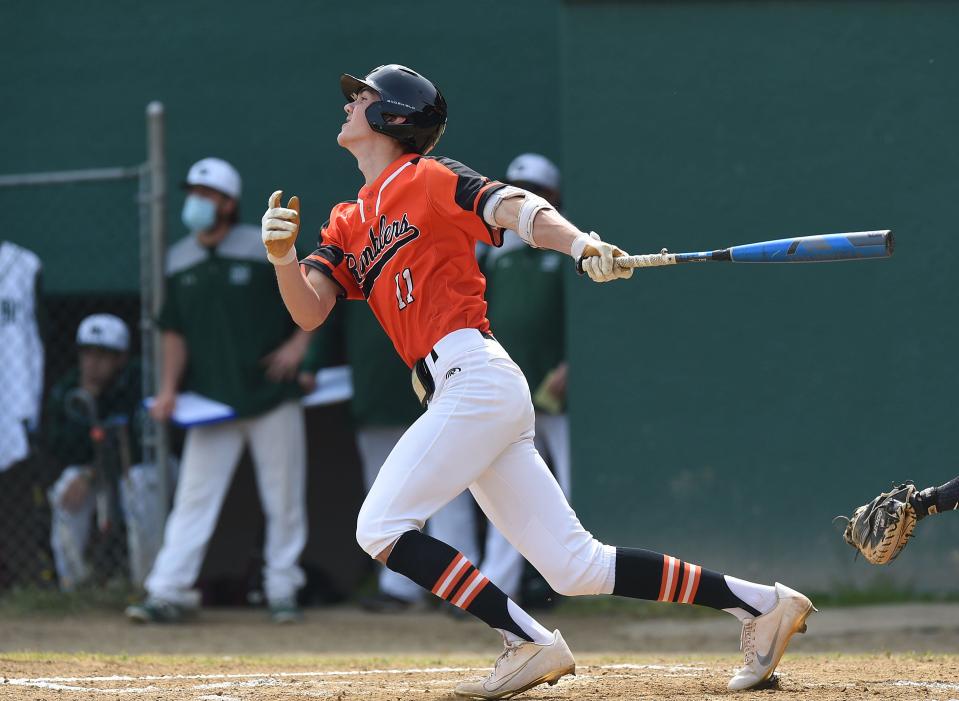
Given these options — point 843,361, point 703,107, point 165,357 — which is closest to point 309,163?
point 165,357

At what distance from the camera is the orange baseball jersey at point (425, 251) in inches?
163

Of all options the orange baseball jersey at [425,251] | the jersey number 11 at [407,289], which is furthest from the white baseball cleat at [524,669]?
the jersey number 11 at [407,289]

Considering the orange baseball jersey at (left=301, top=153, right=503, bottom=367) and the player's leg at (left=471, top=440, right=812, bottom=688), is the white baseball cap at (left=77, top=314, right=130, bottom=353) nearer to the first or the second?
the orange baseball jersey at (left=301, top=153, right=503, bottom=367)

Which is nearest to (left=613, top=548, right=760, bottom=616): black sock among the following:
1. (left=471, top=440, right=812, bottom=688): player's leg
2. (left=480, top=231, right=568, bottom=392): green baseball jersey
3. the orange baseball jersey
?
(left=471, top=440, right=812, bottom=688): player's leg

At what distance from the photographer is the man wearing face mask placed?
7.35m

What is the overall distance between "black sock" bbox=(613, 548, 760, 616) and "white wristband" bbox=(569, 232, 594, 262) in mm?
918

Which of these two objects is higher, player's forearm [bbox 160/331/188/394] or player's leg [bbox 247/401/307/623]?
player's forearm [bbox 160/331/188/394]

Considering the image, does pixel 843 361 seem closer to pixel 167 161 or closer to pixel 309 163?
pixel 309 163

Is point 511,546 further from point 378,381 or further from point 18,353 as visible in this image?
point 18,353

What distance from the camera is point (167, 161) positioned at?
8625 millimetres

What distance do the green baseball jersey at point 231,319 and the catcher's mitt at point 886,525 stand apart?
3.72m

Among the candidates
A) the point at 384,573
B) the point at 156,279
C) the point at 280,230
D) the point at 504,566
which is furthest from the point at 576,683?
the point at 156,279

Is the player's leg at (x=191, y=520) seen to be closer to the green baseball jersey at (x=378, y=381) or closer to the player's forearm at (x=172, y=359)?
the player's forearm at (x=172, y=359)

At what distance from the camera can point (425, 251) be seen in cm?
416
